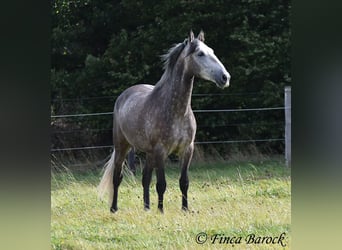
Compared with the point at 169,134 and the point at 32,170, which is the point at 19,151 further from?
the point at 169,134

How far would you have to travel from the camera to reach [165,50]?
4.15 metres

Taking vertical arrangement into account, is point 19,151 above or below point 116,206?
above

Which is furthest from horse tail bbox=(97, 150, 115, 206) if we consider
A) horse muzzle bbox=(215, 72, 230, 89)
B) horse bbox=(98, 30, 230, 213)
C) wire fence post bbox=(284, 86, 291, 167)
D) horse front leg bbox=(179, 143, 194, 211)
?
wire fence post bbox=(284, 86, 291, 167)

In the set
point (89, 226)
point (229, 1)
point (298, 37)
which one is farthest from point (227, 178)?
point (298, 37)

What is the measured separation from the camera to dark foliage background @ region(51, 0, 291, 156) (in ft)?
12.8

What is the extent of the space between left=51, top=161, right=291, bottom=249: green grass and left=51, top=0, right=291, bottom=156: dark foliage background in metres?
0.35

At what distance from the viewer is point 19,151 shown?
127 cm

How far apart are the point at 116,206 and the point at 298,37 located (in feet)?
7.81

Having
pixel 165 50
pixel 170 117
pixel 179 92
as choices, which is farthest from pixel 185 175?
pixel 165 50

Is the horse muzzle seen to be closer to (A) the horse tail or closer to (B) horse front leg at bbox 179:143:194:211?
(B) horse front leg at bbox 179:143:194:211

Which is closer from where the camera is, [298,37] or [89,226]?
[298,37]

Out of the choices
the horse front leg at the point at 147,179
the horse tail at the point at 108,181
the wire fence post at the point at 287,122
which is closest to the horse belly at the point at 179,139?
the horse front leg at the point at 147,179

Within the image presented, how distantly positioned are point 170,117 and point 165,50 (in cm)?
77

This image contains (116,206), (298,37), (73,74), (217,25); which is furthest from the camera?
(73,74)
